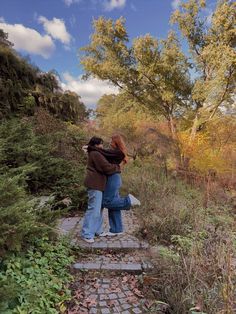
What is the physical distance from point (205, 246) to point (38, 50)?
8912 millimetres

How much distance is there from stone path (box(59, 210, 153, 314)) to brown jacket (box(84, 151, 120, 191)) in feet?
2.58

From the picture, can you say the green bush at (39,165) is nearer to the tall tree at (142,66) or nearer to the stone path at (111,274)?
the stone path at (111,274)

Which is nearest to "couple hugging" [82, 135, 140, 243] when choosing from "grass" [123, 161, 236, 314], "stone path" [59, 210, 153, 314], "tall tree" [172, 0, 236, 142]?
"stone path" [59, 210, 153, 314]

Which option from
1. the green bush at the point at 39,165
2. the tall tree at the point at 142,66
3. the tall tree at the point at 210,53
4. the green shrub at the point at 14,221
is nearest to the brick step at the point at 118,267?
the green shrub at the point at 14,221

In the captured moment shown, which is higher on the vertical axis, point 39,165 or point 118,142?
point 118,142

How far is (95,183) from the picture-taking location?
11.6 ft

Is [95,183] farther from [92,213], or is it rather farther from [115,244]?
[115,244]

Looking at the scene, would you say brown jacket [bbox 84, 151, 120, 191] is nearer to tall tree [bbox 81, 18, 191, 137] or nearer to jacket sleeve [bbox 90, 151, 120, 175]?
jacket sleeve [bbox 90, 151, 120, 175]

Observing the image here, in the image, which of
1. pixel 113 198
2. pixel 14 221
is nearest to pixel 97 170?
pixel 113 198

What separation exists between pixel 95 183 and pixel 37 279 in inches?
57.3

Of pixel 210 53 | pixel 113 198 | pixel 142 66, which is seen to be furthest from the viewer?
pixel 142 66

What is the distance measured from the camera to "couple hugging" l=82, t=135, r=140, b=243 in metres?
3.55

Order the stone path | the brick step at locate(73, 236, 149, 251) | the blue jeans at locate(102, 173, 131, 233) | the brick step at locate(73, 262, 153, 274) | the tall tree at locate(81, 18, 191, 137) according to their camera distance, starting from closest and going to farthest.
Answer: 1. the stone path
2. the brick step at locate(73, 262, 153, 274)
3. the brick step at locate(73, 236, 149, 251)
4. the blue jeans at locate(102, 173, 131, 233)
5. the tall tree at locate(81, 18, 191, 137)

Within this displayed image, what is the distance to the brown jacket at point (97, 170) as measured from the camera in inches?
139
